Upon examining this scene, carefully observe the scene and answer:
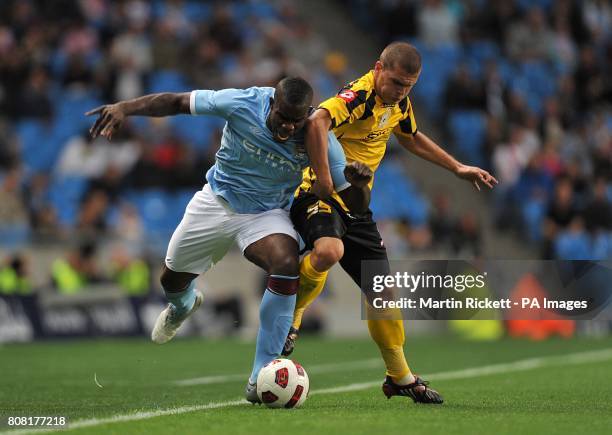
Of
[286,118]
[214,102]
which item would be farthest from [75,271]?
[286,118]

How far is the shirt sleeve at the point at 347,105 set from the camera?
315 inches

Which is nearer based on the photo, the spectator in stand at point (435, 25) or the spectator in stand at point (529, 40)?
the spectator in stand at point (435, 25)

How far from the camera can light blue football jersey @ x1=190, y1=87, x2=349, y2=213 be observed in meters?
8.10

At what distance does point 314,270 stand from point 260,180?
2.40 ft

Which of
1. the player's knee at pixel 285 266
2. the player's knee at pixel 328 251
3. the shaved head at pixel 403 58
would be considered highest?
the shaved head at pixel 403 58

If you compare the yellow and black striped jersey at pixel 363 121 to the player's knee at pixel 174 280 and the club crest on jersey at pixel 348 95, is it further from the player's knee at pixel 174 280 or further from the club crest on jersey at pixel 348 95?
the player's knee at pixel 174 280

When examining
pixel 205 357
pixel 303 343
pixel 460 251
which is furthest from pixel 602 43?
pixel 205 357

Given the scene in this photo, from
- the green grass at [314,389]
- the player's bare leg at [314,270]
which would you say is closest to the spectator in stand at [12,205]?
the green grass at [314,389]

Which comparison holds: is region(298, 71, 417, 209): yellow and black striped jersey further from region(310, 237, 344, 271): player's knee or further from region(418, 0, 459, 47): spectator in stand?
region(418, 0, 459, 47): spectator in stand

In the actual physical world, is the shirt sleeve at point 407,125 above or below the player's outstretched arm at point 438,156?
above

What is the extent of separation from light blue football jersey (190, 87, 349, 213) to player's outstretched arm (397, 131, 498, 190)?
100 centimetres

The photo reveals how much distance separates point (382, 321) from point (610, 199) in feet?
46.0

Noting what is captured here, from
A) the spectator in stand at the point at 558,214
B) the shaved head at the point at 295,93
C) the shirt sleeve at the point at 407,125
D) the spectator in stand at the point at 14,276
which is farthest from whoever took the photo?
the spectator in stand at the point at 558,214

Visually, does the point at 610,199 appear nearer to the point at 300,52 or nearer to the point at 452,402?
the point at 300,52
